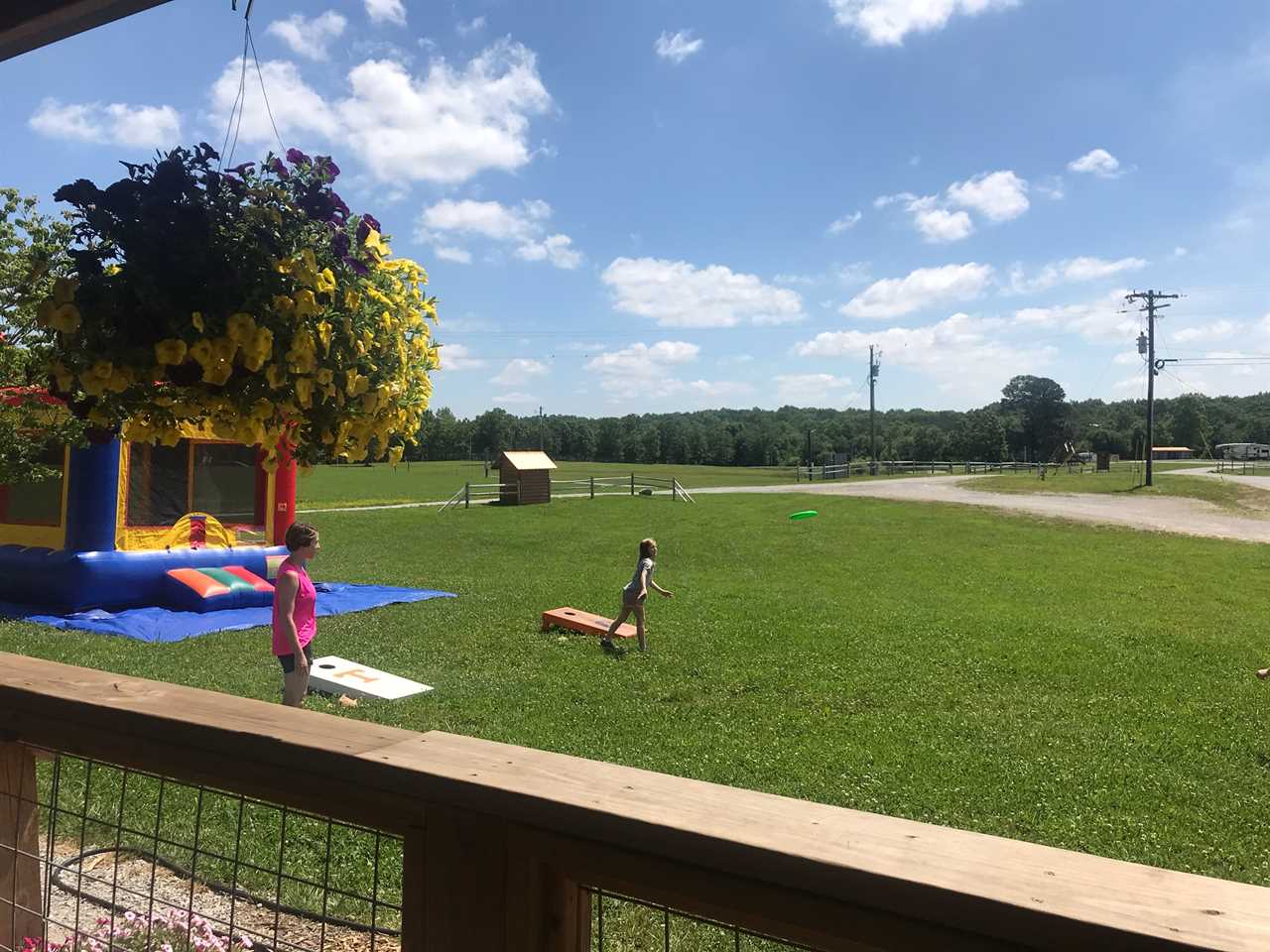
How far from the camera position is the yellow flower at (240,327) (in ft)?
6.45

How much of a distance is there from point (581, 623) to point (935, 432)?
95.5 metres

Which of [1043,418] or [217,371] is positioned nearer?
[217,371]

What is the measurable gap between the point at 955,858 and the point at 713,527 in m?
23.4

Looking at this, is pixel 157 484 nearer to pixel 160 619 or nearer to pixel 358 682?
pixel 160 619

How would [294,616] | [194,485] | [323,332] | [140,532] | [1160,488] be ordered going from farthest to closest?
1. [1160,488]
2. [194,485]
3. [140,532]
4. [294,616]
5. [323,332]

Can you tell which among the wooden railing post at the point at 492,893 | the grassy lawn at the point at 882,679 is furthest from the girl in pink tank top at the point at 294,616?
the wooden railing post at the point at 492,893

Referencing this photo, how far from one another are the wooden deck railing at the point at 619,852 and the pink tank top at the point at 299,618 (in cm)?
448

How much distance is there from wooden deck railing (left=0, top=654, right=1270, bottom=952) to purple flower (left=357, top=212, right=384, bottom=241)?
1170 mm

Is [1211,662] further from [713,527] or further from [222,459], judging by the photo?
[713,527]

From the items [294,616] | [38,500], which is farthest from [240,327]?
[38,500]

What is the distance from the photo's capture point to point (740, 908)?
41.1 inches

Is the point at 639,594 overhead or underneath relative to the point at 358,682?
overhead

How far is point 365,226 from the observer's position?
2277 millimetres

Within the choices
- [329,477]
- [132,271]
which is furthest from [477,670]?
[329,477]
